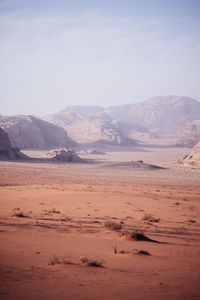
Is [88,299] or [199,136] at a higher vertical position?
[199,136]

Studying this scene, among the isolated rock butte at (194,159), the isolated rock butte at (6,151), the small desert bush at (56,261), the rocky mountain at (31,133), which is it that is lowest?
the small desert bush at (56,261)

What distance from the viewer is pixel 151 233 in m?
9.73

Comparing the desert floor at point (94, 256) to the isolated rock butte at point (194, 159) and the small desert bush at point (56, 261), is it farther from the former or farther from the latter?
the isolated rock butte at point (194, 159)

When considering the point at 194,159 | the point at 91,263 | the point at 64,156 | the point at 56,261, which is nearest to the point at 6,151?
→ the point at 64,156

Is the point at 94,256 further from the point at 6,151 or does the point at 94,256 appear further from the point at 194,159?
the point at 194,159

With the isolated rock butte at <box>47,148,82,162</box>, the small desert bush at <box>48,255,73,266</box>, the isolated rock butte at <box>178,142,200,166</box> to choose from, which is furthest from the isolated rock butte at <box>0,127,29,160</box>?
the small desert bush at <box>48,255,73,266</box>

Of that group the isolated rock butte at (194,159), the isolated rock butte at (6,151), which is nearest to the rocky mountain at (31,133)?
the isolated rock butte at (6,151)

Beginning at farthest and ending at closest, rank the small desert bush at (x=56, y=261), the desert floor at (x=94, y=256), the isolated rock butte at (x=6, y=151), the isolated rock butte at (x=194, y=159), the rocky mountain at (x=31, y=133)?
1. the rocky mountain at (x=31, y=133)
2. the isolated rock butte at (x=194, y=159)
3. the isolated rock butte at (x=6, y=151)
4. the small desert bush at (x=56, y=261)
5. the desert floor at (x=94, y=256)

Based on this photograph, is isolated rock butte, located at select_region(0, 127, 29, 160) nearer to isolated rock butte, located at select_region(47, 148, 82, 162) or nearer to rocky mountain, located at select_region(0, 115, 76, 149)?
isolated rock butte, located at select_region(47, 148, 82, 162)

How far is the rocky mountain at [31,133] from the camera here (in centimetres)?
7844

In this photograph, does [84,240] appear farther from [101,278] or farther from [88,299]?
[88,299]

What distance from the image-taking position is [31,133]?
3305 inches

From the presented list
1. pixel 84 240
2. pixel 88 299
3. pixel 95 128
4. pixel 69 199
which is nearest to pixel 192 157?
pixel 69 199

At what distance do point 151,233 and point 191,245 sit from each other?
1.60m
